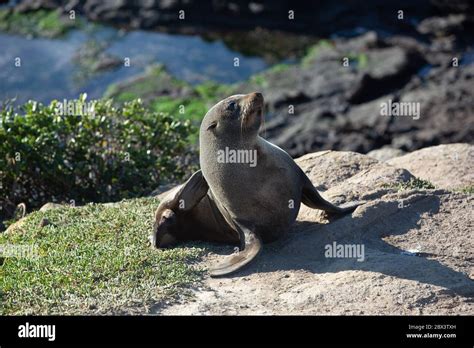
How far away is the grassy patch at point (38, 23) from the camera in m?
25.8

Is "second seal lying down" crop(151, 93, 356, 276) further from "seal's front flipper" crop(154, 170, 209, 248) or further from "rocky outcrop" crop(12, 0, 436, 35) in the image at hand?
"rocky outcrop" crop(12, 0, 436, 35)

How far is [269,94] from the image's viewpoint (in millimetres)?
20109

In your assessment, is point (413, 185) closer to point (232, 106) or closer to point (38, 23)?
Result: point (232, 106)

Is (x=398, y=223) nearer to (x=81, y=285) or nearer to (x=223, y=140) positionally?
(x=223, y=140)

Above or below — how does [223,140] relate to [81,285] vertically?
above

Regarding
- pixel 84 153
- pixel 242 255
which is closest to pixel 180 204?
pixel 242 255

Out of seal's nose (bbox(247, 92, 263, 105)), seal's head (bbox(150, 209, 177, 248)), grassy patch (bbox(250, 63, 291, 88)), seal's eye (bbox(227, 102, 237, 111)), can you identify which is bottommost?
seal's head (bbox(150, 209, 177, 248))

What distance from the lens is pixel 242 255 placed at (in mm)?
7484

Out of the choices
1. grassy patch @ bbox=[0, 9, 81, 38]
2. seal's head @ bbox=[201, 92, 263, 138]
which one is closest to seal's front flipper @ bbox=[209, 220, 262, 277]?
seal's head @ bbox=[201, 92, 263, 138]

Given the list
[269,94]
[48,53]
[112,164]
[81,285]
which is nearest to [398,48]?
[269,94]

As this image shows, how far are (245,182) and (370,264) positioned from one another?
1433 millimetres

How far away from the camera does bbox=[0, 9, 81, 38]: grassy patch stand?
2578 cm

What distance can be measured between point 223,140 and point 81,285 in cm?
187

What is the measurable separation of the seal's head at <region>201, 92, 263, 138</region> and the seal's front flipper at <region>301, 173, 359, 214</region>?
811 mm
